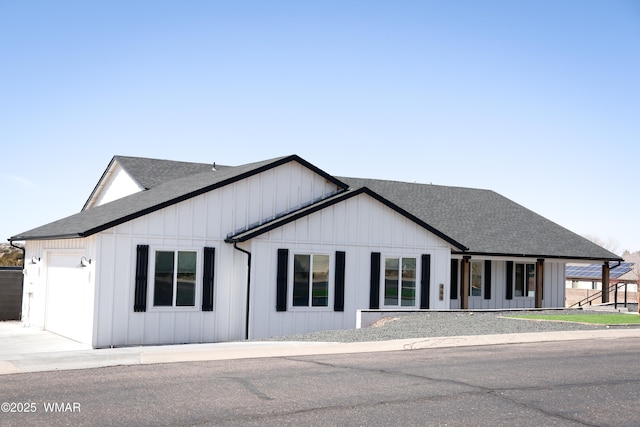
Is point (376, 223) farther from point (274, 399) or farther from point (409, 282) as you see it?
point (274, 399)

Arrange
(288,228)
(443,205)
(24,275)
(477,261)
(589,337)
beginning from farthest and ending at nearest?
(443,205)
(477,261)
(24,275)
(288,228)
(589,337)

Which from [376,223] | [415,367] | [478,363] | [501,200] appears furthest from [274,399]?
[501,200]

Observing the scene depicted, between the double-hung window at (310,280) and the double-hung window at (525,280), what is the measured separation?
488 inches

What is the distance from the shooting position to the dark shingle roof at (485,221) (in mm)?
30297

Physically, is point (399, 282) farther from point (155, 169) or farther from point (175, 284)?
point (155, 169)

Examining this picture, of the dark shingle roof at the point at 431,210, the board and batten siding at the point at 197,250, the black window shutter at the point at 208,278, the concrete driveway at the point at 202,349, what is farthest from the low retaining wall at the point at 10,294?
the black window shutter at the point at 208,278

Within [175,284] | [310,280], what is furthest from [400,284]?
[175,284]

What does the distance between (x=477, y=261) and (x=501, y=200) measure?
7.82 m

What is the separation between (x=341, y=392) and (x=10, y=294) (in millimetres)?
22549

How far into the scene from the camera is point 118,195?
100 ft

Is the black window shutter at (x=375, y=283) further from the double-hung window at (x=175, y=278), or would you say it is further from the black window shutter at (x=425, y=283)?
the double-hung window at (x=175, y=278)

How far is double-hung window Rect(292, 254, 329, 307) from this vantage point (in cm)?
2186

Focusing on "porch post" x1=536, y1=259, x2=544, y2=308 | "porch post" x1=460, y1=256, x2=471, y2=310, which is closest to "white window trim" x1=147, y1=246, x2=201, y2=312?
"porch post" x1=460, y1=256, x2=471, y2=310

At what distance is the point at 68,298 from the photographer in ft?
72.3
